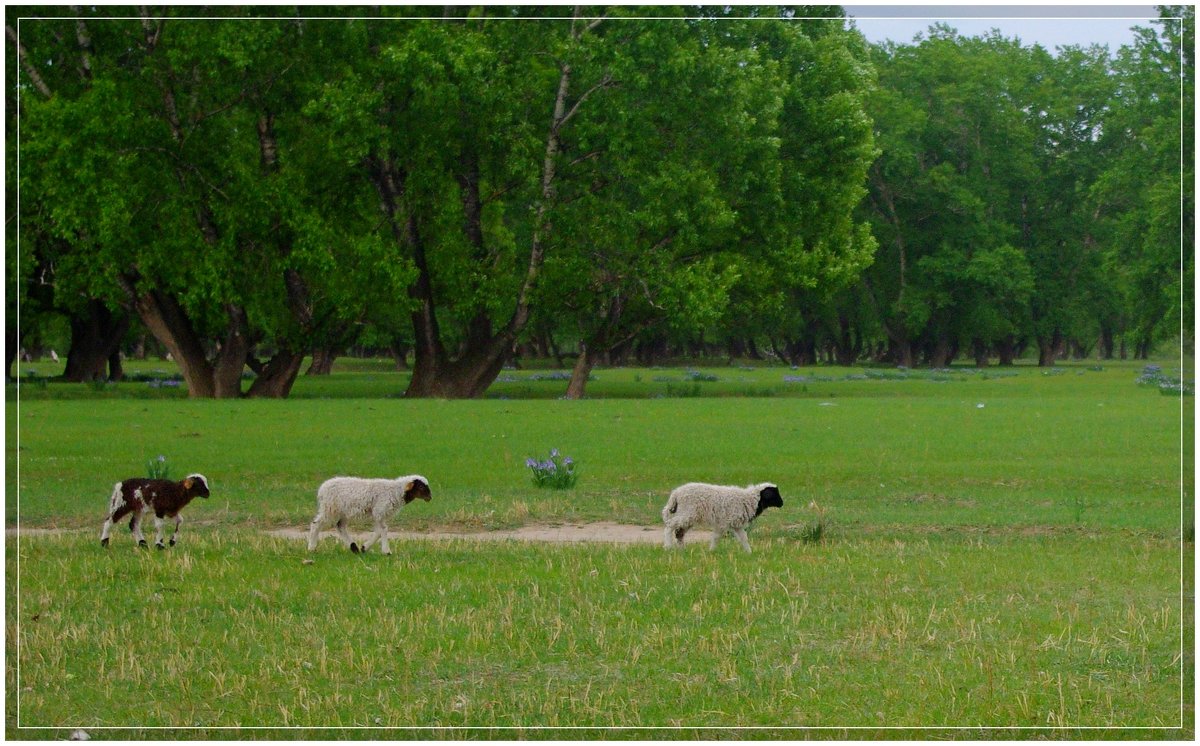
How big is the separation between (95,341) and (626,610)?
50.7 meters

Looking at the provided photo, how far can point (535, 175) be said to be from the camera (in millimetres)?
45000

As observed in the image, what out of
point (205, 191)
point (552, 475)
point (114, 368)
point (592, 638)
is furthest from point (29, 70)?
point (592, 638)

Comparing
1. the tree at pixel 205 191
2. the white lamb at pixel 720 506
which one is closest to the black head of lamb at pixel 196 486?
the white lamb at pixel 720 506

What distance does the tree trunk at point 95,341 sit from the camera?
57.1 m

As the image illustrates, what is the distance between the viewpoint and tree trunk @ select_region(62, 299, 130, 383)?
57125 mm

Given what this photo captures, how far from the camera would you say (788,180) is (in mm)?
48281

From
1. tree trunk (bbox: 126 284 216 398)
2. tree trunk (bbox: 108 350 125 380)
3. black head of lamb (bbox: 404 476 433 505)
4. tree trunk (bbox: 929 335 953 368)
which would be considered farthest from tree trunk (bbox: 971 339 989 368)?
black head of lamb (bbox: 404 476 433 505)

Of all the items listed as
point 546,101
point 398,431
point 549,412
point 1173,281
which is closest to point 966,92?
point 1173,281

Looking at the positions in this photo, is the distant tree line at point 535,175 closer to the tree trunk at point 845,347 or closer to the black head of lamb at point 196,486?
the tree trunk at point 845,347

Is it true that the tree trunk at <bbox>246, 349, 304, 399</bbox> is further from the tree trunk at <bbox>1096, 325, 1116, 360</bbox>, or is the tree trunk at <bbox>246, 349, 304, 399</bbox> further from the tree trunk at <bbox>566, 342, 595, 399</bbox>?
the tree trunk at <bbox>1096, 325, 1116, 360</bbox>

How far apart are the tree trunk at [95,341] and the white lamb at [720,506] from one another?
4645 cm

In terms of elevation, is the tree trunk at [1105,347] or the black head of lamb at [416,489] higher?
the tree trunk at [1105,347]

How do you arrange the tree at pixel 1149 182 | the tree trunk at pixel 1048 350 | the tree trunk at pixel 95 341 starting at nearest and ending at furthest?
the tree at pixel 1149 182, the tree trunk at pixel 95 341, the tree trunk at pixel 1048 350

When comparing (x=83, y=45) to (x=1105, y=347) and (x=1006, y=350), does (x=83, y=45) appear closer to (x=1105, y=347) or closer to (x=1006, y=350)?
(x=1006, y=350)
